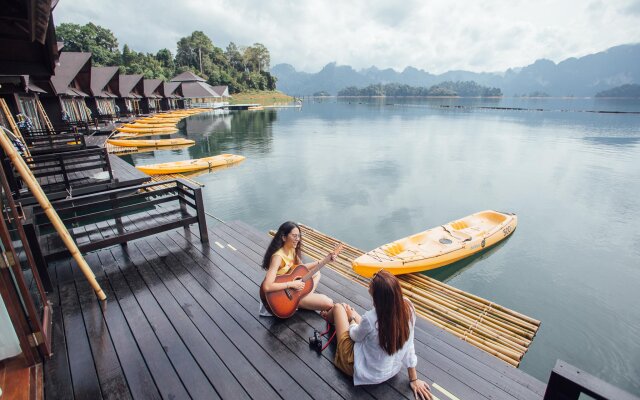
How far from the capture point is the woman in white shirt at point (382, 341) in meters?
2.83

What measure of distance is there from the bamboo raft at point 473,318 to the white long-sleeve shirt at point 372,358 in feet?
10.2

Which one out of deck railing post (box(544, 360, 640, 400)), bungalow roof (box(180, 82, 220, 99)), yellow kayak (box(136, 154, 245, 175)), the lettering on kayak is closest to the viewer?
deck railing post (box(544, 360, 640, 400))

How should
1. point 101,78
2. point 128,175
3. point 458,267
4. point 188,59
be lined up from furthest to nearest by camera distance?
point 188,59
point 101,78
point 128,175
point 458,267

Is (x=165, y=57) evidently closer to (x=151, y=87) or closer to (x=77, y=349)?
(x=151, y=87)

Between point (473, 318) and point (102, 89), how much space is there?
4344 cm

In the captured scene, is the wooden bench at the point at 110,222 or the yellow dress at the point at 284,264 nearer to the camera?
the yellow dress at the point at 284,264

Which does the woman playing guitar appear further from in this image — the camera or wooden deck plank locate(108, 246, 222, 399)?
wooden deck plank locate(108, 246, 222, 399)

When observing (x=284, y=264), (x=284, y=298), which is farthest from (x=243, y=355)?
(x=284, y=264)

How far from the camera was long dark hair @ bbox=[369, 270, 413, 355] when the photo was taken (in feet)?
9.19

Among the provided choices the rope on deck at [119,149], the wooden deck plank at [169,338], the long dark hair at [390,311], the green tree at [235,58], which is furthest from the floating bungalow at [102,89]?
the green tree at [235,58]

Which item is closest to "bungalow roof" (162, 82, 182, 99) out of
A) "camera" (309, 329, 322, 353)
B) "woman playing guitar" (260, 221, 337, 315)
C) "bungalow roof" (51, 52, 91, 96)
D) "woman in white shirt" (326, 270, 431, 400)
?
"bungalow roof" (51, 52, 91, 96)

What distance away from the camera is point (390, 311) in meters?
2.83

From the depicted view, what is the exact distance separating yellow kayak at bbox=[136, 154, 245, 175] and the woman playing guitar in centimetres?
1642

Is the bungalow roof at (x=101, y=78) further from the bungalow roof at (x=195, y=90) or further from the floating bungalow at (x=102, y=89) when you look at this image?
the bungalow roof at (x=195, y=90)
